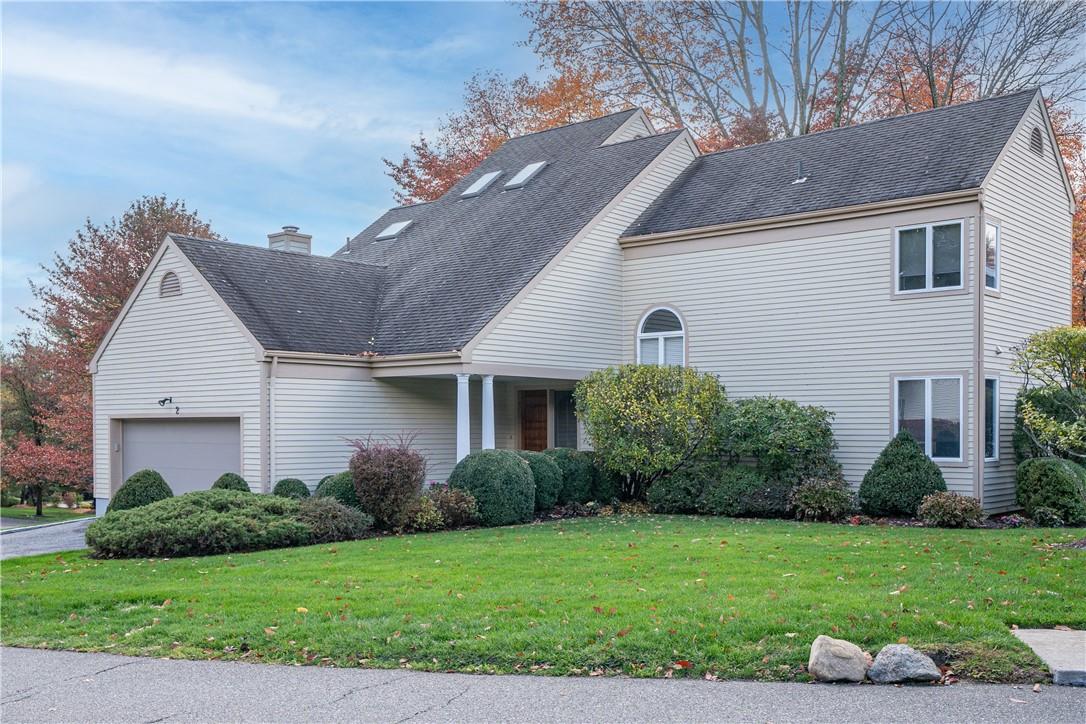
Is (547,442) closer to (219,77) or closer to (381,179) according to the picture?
(219,77)

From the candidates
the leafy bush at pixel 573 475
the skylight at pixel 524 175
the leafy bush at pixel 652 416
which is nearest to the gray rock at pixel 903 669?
the leafy bush at pixel 652 416

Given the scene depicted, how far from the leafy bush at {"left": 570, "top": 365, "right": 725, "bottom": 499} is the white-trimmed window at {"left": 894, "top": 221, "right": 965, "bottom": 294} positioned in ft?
12.3

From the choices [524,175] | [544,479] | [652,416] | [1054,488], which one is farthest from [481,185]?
[1054,488]

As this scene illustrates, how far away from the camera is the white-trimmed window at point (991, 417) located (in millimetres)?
16672

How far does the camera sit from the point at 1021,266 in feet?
58.9

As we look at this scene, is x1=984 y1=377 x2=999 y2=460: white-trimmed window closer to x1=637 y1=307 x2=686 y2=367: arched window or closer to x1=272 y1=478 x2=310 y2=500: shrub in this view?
x1=637 y1=307 x2=686 y2=367: arched window

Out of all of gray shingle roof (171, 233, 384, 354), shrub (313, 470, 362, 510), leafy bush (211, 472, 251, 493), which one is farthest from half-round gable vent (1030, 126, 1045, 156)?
leafy bush (211, 472, 251, 493)

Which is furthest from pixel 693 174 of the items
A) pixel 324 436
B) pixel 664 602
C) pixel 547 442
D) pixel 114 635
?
pixel 114 635

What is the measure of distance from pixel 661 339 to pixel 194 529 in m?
10.5

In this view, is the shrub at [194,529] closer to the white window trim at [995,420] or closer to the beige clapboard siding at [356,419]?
the beige clapboard siding at [356,419]

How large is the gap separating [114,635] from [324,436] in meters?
10.0

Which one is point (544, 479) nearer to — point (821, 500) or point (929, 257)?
point (821, 500)

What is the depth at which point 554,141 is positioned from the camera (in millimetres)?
26297

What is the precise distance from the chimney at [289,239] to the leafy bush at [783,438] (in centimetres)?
1137
